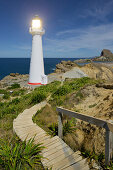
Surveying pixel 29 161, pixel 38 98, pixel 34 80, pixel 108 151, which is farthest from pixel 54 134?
pixel 34 80

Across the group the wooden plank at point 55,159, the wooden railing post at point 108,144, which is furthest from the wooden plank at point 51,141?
the wooden railing post at point 108,144

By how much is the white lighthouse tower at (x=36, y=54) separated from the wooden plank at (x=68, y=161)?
17.5 metres

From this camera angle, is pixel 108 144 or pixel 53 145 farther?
pixel 53 145

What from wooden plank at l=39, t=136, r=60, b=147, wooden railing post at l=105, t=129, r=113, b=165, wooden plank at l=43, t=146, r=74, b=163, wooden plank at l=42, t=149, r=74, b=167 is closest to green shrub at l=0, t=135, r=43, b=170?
wooden plank at l=42, t=149, r=74, b=167

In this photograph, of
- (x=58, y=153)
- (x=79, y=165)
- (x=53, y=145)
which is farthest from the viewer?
(x=53, y=145)

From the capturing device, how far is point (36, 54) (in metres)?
20.7

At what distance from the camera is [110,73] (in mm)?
31469

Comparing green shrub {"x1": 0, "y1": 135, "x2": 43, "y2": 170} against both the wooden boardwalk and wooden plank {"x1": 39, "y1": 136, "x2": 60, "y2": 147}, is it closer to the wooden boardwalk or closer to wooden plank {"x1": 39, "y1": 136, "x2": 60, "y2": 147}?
the wooden boardwalk

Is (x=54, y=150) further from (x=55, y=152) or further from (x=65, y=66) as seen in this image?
(x=65, y=66)

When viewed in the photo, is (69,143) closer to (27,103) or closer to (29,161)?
(29,161)

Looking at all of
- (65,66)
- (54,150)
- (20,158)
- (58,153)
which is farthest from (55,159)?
(65,66)

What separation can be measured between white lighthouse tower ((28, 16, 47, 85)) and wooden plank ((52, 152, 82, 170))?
57.4ft

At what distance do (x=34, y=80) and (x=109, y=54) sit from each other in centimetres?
13834

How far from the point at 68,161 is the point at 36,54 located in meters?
18.5
